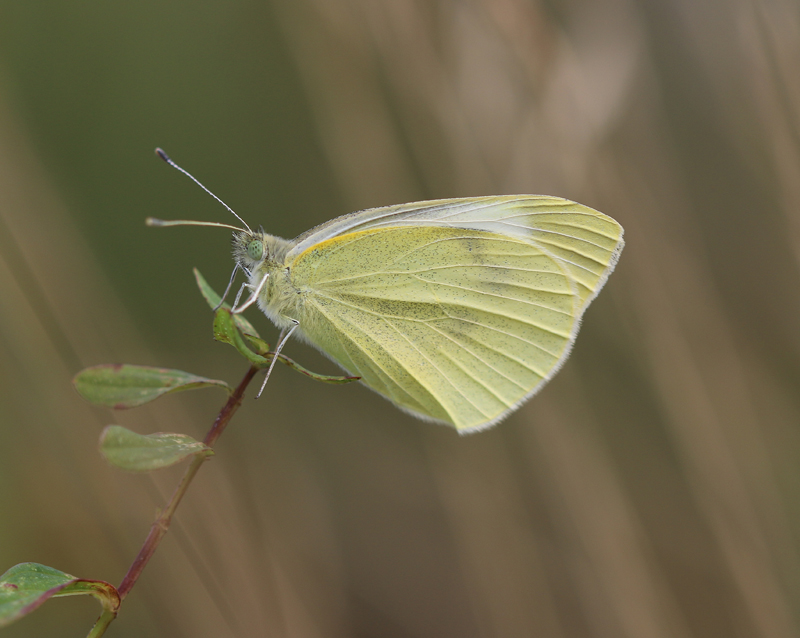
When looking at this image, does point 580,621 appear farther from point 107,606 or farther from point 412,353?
point 107,606

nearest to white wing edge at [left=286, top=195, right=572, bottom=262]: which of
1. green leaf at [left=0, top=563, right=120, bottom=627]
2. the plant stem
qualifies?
the plant stem

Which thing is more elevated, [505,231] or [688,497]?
[505,231]

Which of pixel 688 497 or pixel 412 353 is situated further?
pixel 688 497

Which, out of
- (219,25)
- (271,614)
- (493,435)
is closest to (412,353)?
(493,435)

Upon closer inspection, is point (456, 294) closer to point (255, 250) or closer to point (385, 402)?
point (255, 250)

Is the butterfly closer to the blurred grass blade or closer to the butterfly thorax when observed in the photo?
the butterfly thorax

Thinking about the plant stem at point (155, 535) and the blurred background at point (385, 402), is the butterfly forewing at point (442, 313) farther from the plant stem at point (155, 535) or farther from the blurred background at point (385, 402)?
the plant stem at point (155, 535)

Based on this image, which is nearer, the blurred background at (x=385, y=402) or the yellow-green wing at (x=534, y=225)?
the yellow-green wing at (x=534, y=225)

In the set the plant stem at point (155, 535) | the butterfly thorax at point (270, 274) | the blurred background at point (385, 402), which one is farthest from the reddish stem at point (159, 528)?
the blurred background at point (385, 402)
